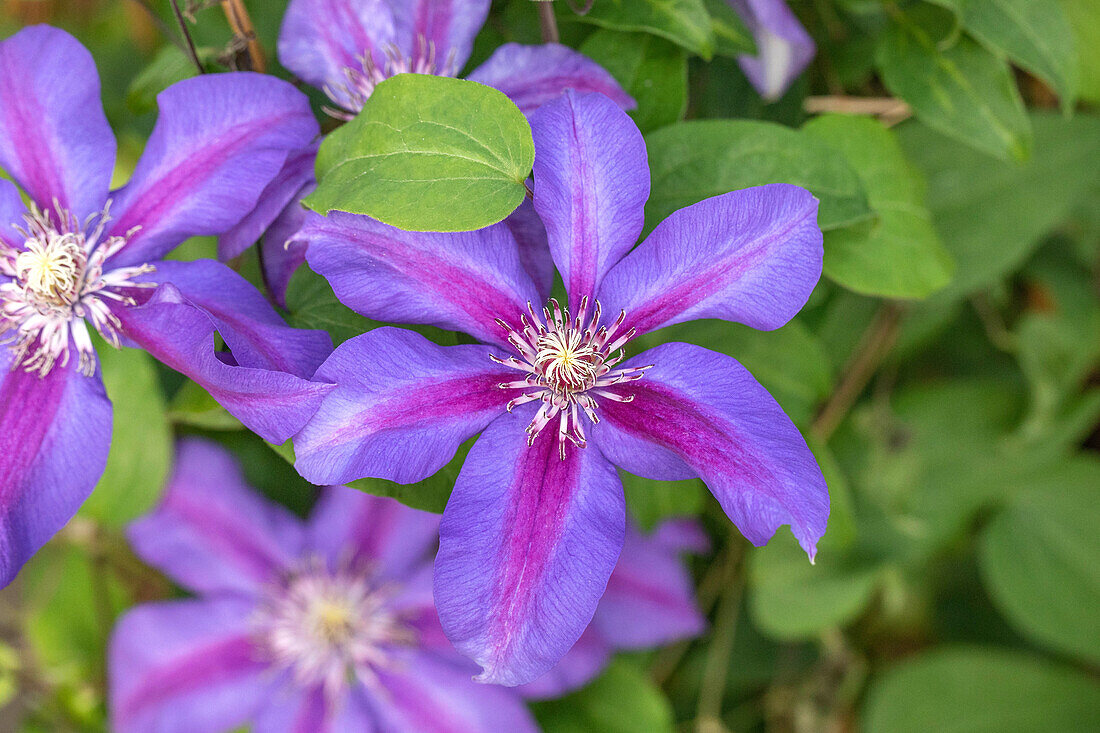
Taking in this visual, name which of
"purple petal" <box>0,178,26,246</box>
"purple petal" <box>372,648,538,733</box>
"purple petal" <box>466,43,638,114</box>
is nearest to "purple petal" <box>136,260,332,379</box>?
"purple petal" <box>0,178,26,246</box>

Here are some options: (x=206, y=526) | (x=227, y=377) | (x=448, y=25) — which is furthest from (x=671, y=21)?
(x=206, y=526)

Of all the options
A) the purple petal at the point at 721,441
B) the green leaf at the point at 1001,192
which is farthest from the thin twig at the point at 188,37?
the green leaf at the point at 1001,192

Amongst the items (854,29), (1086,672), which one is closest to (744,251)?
(854,29)

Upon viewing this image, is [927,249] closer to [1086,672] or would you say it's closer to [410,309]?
[410,309]

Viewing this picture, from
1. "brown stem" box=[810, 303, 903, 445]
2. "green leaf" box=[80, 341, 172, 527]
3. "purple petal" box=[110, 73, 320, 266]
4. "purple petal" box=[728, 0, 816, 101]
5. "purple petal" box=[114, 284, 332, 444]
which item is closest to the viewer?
"purple petal" box=[114, 284, 332, 444]

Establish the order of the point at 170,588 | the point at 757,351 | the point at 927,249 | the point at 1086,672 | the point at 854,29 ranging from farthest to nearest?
the point at 1086,672
the point at 170,588
the point at 854,29
the point at 757,351
the point at 927,249

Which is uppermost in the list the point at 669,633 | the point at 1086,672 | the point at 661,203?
the point at 661,203

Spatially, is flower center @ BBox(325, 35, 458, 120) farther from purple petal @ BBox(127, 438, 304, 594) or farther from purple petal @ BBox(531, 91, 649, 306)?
purple petal @ BBox(127, 438, 304, 594)
